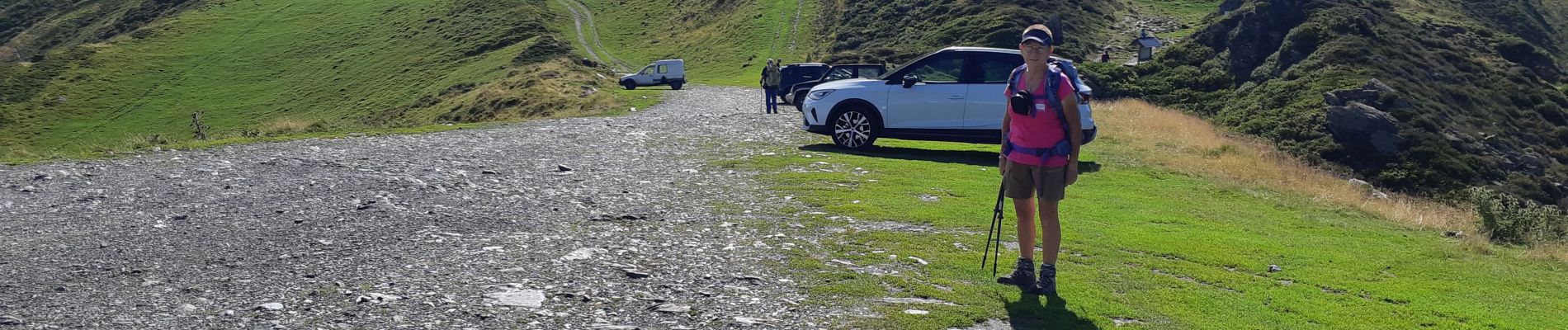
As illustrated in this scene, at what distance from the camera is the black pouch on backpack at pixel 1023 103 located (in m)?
7.71

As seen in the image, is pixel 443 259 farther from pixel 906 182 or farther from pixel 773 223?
pixel 906 182

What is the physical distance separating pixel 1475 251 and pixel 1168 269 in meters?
4.13

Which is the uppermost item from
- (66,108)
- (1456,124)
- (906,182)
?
(906,182)

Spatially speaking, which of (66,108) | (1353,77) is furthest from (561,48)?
(1353,77)

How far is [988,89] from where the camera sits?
18891 millimetres

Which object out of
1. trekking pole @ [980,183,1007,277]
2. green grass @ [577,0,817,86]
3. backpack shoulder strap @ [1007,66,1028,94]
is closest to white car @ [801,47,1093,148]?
trekking pole @ [980,183,1007,277]

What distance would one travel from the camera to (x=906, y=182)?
1533cm

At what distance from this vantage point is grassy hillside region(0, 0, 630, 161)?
2124 inches

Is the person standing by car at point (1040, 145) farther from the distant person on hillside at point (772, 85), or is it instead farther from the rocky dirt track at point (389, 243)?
the distant person on hillside at point (772, 85)

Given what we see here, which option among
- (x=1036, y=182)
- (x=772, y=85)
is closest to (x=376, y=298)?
(x=1036, y=182)

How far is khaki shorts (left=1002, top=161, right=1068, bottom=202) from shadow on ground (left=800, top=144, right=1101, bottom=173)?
1037 centimetres

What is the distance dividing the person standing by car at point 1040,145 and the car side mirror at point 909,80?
36.6 feet

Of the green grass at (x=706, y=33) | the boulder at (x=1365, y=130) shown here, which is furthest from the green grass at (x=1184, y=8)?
the boulder at (x=1365, y=130)

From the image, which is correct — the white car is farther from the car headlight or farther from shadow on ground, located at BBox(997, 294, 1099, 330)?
shadow on ground, located at BBox(997, 294, 1099, 330)
